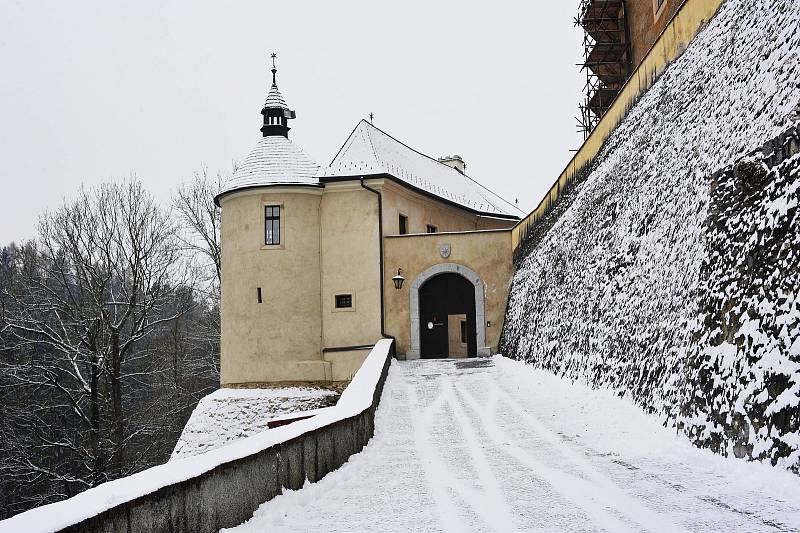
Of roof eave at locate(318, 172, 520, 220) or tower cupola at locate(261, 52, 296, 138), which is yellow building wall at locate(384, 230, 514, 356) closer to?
roof eave at locate(318, 172, 520, 220)

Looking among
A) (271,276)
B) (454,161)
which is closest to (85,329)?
(271,276)

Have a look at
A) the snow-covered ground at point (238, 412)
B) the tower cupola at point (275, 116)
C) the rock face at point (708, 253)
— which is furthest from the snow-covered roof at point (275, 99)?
the rock face at point (708, 253)

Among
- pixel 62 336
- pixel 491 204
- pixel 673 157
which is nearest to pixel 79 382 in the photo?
pixel 62 336

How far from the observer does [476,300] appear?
25.5m

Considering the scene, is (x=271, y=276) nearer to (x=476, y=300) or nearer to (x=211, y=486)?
(x=476, y=300)

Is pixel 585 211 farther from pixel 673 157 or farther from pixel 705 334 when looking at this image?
pixel 705 334

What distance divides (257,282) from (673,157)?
643 inches

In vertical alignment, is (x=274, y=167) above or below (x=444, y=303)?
above

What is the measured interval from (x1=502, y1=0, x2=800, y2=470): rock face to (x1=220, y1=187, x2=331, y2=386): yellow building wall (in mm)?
10954

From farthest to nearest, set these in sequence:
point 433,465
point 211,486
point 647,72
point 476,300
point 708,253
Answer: point 476,300, point 647,72, point 708,253, point 433,465, point 211,486

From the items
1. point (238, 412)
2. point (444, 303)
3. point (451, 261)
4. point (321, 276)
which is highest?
point (451, 261)

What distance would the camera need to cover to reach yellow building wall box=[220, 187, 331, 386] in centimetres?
2523

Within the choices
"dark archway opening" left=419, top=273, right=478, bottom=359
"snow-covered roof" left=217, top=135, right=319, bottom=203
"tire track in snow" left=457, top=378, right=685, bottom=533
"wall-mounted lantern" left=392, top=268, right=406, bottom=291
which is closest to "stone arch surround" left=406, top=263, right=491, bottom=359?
"dark archway opening" left=419, top=273, right=478, bottom=359

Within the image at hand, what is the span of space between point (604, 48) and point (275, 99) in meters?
12.6
